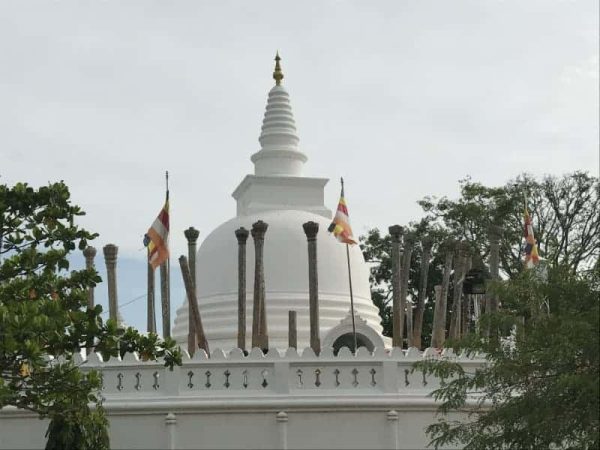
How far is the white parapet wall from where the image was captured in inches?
886

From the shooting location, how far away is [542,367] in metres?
16.9

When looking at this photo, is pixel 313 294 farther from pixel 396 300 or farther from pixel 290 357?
pixel 290 357

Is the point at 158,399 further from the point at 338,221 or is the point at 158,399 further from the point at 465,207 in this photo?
the point at 465,207

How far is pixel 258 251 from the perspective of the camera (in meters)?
28.0

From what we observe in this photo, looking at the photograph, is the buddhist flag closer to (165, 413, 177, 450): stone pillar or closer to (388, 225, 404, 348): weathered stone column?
(388, 225, 404, 348): weathered stone column

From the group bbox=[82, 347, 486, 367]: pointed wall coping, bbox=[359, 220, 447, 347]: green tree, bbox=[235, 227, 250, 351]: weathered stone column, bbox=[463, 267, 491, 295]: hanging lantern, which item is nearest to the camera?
bbox=[82, 347, 486, 367]: pointed wall coping

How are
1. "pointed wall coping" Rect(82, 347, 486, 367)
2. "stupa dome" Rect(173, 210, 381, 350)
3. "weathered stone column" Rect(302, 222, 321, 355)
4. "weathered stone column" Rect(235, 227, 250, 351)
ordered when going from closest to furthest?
1. "pointed wall coping" Rect(82, 347, 486, 367)
2. "weathered stone column" Rect(302, 222, 321, 355)
3. "weathered stone column" Rect(235, 227, 250, 351)
4. "stupa dome" Rect(173, 210, 381, 350)

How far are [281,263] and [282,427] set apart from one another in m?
11.0

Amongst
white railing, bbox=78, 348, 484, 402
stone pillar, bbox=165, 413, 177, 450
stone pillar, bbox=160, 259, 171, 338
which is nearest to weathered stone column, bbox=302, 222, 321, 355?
white railing, bbox=78, 348, 484, 402

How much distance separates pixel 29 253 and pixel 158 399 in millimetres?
5911

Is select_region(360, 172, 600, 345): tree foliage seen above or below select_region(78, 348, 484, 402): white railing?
above

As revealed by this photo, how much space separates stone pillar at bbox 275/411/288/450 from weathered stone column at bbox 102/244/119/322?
8.29 metres

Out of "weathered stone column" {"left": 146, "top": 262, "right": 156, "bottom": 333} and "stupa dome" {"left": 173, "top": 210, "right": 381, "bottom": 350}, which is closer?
"weathered stone column" {"left": 146, "top": 262, "right": 156, "bottom": 333}

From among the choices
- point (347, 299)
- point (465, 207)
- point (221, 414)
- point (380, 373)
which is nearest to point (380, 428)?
point (380, 373)
